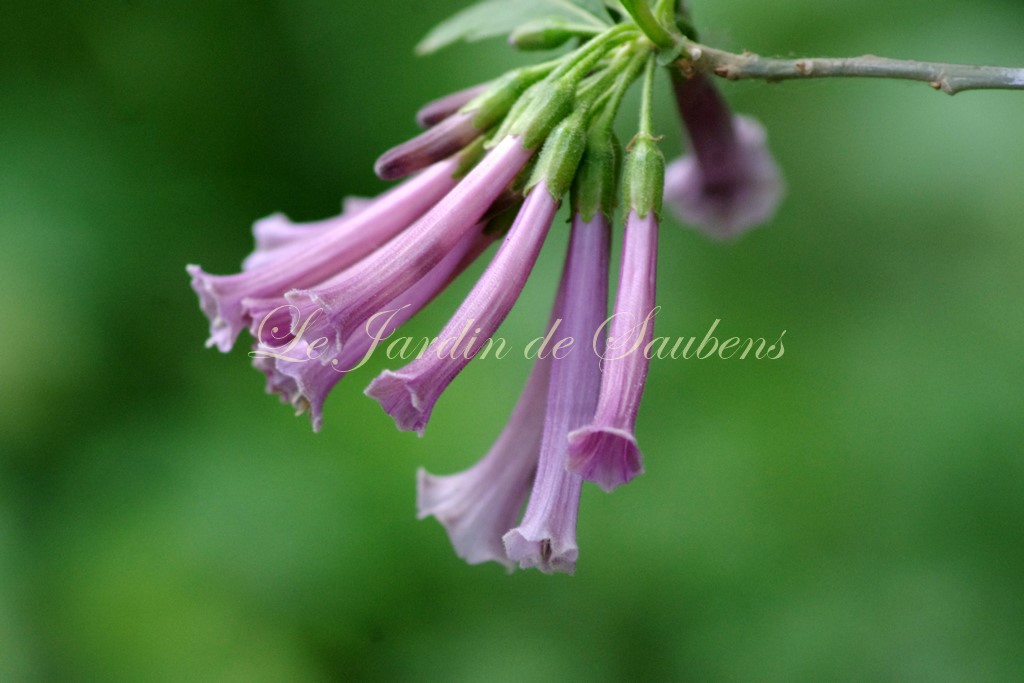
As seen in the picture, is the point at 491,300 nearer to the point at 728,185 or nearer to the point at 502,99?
the point at 502,99

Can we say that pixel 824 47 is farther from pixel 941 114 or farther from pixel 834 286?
pixel 834 286

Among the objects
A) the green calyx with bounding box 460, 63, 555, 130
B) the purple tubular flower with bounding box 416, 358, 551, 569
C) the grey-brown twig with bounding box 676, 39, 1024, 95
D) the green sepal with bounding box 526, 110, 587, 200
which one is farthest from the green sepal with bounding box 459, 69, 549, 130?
the purple tubular flower with bounding box 416, 358, 551, 569

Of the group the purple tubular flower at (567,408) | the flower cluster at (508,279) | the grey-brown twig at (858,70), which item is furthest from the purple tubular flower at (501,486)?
the grey-brown twig at (858,70)

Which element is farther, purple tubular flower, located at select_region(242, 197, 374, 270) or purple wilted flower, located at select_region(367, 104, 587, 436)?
purple tubular flower, located at select_region(242, 197, 374, 270)

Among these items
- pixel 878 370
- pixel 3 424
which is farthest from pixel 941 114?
pixel 3 424

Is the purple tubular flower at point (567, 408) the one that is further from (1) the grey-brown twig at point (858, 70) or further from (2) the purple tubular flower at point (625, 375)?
(1) the grey-brown twig at point (858, 70)

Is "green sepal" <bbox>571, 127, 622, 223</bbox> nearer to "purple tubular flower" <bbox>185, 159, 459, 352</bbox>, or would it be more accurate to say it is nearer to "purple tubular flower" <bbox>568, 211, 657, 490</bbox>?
"purple tubular flower" <bbox>568, 211, 657, 490</bbox>

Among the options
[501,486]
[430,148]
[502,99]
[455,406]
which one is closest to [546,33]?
[502,99]
